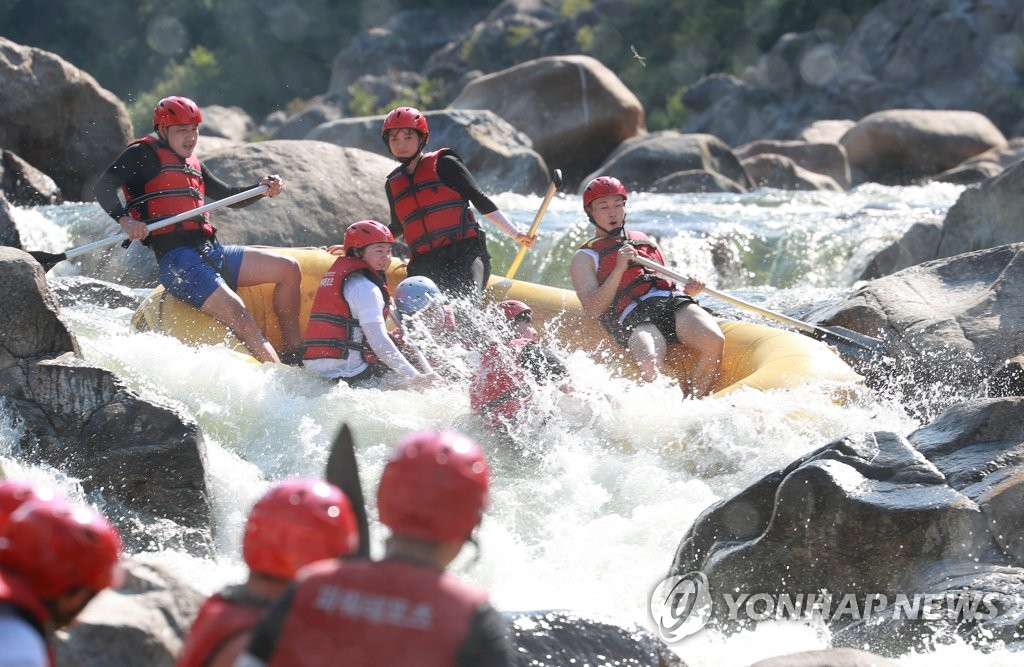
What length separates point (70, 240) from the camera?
33.0ft

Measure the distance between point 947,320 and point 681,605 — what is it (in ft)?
10.1

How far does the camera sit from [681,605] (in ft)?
14.2

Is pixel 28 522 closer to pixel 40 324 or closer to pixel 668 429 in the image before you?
pixel 40 324

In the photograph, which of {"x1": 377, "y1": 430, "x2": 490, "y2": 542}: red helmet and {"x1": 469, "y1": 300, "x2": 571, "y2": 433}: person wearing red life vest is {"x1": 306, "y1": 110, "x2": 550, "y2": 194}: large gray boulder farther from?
{"x1": 377, "y1": 430, "x2": 490, "y2": 542}: red helmet

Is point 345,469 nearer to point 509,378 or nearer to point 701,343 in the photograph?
point 509,378

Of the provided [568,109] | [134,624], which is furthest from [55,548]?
[568,109]

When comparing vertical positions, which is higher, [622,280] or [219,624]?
[219,624]

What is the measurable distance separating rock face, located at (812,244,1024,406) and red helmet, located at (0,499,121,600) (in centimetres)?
515

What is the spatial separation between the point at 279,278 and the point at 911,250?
17.1 feet

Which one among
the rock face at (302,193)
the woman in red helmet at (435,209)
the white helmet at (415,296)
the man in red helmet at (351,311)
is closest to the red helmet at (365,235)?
the man in red helmet at (351,311)

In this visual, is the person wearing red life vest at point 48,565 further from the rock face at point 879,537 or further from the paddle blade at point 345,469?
the rock face at point 879,537

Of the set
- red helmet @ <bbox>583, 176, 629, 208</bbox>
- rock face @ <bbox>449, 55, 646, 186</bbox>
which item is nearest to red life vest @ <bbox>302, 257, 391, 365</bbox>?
red helmet @ <bbox>583, 176, 629, 208</bbox>

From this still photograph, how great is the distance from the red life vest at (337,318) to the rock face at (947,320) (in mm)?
2713

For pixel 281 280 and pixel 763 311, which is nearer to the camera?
pixel 281 280
